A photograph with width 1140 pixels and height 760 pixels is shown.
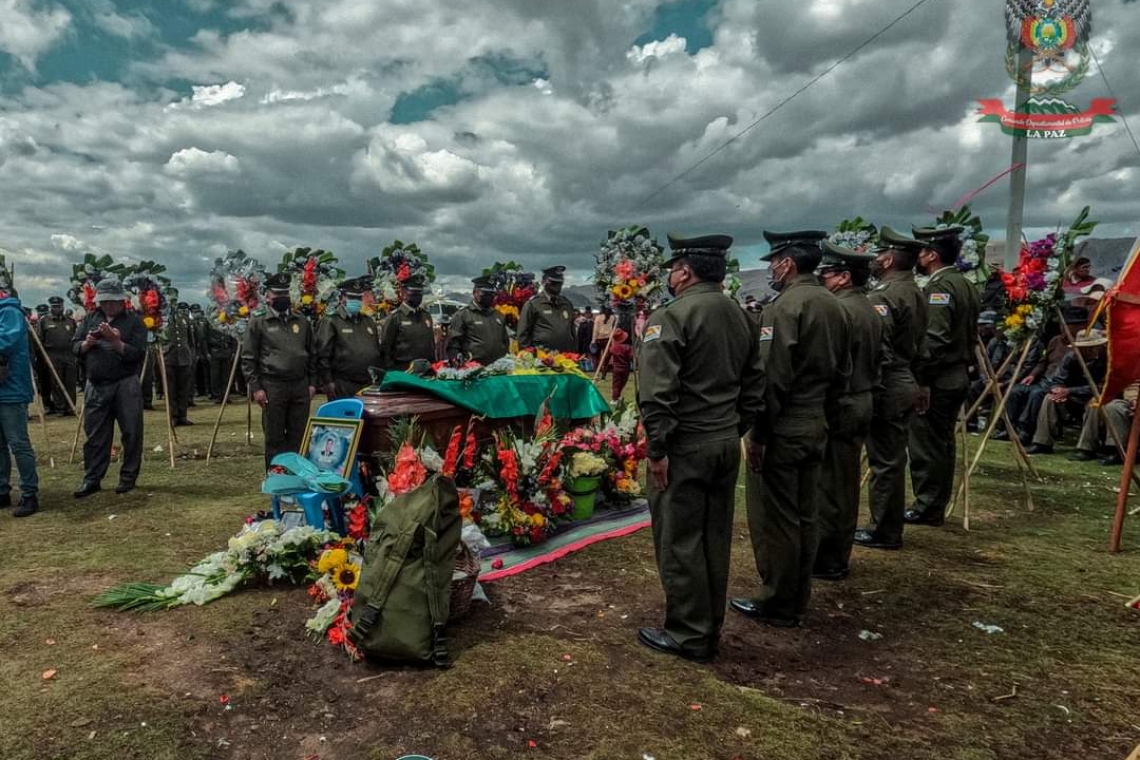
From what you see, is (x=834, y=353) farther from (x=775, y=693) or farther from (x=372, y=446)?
(x=372, y=446)

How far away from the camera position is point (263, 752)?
114 inches

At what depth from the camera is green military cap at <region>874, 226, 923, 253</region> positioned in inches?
219

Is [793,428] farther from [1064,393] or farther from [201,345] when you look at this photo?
[201,345]

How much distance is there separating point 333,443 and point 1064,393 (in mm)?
9819

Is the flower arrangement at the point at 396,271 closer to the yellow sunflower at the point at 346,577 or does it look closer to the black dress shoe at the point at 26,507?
the black dress shoe at the point at 26,507

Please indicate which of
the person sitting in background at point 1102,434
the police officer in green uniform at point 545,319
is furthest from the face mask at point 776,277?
the person sitting in background at point 1102,434

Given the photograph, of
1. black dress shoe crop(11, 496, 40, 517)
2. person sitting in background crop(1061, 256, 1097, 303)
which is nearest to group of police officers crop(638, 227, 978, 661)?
person sitting in background crop(1061, 256, 1097, 303)

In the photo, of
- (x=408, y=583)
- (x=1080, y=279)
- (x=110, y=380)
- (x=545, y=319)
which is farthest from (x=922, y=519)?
(x=110, y=380)

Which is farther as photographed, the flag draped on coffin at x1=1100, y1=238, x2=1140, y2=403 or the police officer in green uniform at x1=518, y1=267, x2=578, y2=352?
the police officer in green uniform at x1=518, y1=267, x2=578, y2=352

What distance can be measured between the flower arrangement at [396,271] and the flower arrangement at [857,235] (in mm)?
5311

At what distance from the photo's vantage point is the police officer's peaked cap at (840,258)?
4840mm

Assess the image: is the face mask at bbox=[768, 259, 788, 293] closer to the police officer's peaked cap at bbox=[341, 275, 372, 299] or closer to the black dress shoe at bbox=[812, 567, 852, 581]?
the black dress shoe at bbox=[812, 567, 852, 581]

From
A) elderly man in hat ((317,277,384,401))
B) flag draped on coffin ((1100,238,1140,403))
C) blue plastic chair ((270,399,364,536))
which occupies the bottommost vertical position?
blue plastic chair ((270,399,364,536))

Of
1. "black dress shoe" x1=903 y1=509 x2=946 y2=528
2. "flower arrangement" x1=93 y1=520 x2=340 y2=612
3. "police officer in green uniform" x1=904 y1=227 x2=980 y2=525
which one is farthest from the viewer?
"black dress shoe" x1=903 y1=509 x2=946 y2=528
